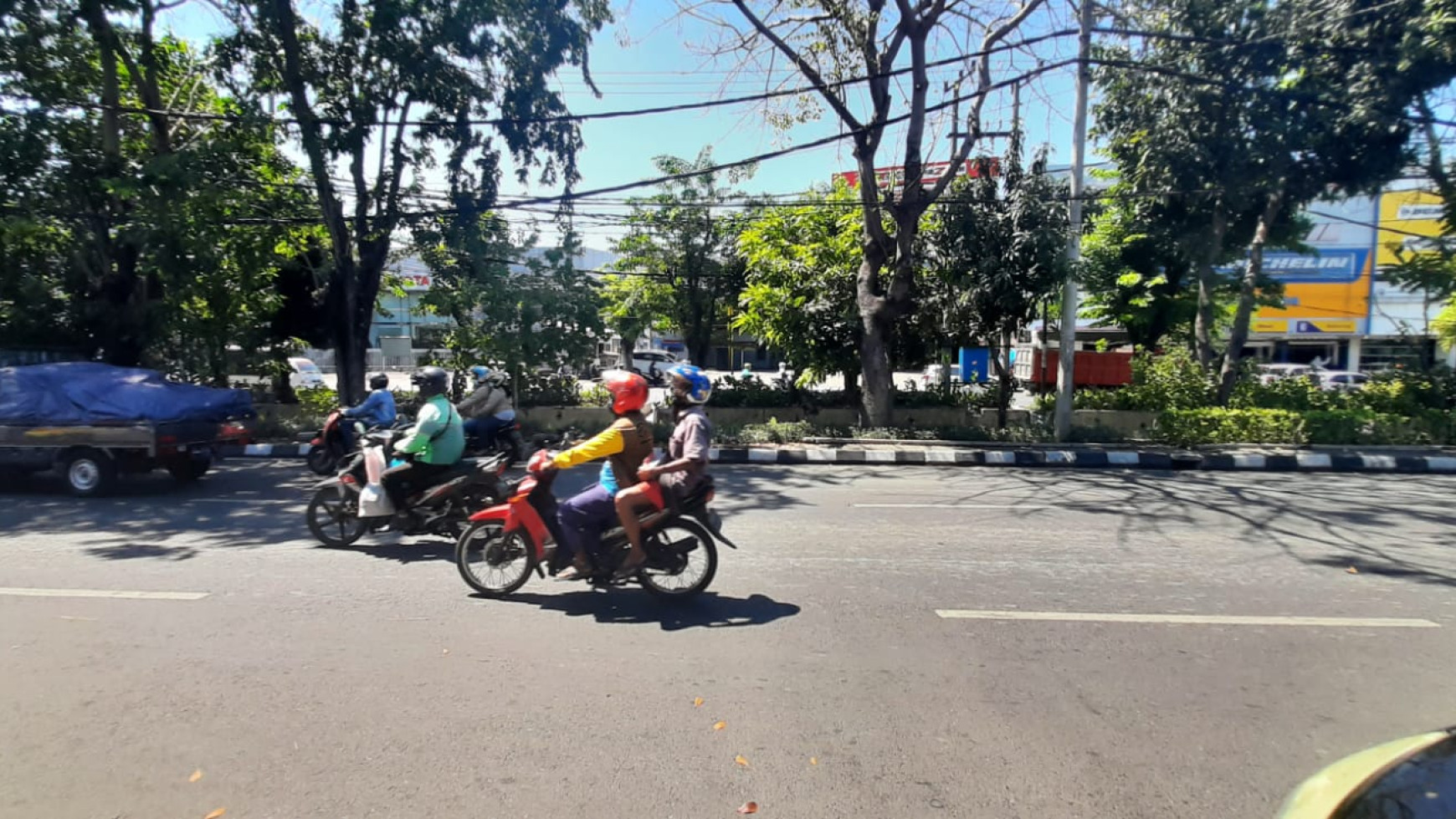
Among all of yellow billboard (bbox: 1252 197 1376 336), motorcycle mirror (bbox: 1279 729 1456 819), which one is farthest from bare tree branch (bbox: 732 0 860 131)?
yellow billboard (bbox: 1252 197 1376 336)

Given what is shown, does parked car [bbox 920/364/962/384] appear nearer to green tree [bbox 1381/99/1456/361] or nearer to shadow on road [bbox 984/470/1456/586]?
shadow on road [bbox 984/470/1456/586]

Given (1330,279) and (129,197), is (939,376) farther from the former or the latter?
(1330,279)

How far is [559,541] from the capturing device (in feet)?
16.6

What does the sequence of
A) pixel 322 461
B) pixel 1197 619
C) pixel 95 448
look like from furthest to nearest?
pixel 322 461 → pixel 95 448 → pixel 1197 619

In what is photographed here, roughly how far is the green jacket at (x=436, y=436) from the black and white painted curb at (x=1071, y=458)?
6559 mm

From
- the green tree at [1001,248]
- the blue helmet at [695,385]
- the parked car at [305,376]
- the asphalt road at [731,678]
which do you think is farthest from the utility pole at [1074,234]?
the parked car at [305,376]

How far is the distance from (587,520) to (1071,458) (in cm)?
1008

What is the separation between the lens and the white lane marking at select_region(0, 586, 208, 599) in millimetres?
5137

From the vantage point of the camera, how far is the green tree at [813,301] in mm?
15531

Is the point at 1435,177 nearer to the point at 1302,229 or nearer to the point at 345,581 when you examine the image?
the point at 1302,229

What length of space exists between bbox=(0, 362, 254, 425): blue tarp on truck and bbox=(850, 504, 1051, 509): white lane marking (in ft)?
25.4

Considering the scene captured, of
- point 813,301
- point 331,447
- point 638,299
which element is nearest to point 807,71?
point 813,301

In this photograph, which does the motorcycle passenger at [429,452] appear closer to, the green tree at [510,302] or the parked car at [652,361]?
the green tree at [510,302]

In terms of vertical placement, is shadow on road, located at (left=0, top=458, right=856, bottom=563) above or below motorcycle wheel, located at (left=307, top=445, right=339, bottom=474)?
below
